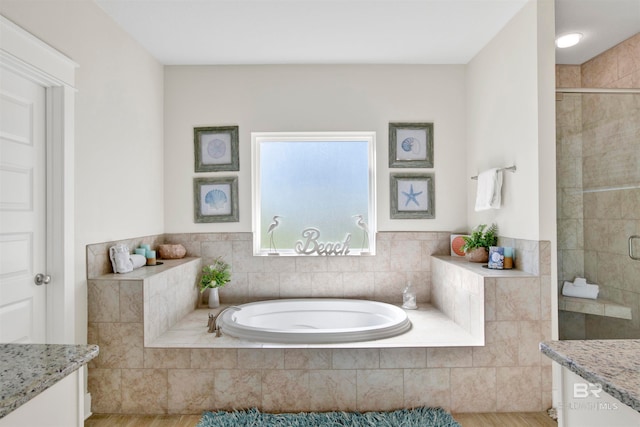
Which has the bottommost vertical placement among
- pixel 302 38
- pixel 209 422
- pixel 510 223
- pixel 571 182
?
pixel 209 422

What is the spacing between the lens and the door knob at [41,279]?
1947mm

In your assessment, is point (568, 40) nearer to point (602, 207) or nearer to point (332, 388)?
point (602, 207)

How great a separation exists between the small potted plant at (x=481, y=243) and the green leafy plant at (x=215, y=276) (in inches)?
76.8

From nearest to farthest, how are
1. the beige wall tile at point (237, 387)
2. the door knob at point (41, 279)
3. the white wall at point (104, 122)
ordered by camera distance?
the door knob at point (41, 279) → the white wall at point (104, 122) → the beige wall tile at point (237, 387)

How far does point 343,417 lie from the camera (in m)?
2.20

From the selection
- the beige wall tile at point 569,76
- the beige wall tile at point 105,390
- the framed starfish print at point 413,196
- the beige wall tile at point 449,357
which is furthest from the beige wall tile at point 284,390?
the beige wall tile at point 569,76

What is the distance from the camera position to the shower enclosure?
7.97 ft

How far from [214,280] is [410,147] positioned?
6.68 feet

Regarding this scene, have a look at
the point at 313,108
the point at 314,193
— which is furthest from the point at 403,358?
the point at 313,108

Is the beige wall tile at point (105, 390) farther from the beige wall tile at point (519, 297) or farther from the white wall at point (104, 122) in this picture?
the beige wall tile at point (519, 297)

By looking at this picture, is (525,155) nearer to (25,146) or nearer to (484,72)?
(484,72)

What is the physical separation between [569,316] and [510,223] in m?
0.69

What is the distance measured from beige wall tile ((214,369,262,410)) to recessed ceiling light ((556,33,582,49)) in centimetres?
313

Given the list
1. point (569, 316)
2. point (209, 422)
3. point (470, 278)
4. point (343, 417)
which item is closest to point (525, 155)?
point (470, 278)
